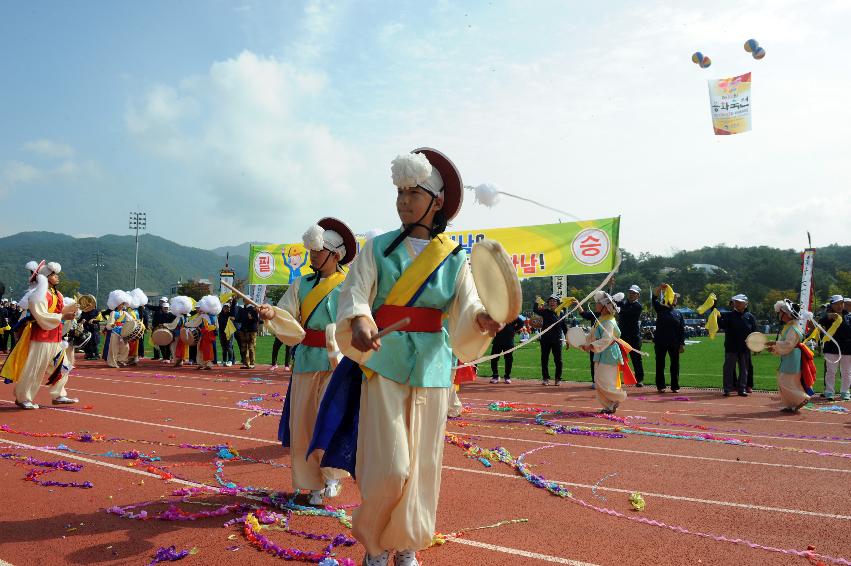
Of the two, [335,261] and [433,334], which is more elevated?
[335,261]

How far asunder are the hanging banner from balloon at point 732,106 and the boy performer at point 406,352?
17.3 metres

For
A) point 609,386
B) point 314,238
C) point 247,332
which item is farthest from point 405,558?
point 247,332

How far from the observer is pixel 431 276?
3383 mm

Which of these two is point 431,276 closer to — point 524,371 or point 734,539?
point 734,539

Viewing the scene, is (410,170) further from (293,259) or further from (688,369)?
(688,369)

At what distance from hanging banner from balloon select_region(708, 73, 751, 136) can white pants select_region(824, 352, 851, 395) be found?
794 centimetres

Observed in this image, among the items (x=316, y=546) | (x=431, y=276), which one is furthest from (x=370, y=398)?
(x=316, y=546)

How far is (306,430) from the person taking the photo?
4902mm

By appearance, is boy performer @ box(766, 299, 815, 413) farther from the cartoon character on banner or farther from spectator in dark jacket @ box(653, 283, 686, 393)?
the cartoon character on banner

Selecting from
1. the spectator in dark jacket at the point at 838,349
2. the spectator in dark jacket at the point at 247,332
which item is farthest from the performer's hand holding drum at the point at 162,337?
the spectator in dark jacket at the point at 838,349

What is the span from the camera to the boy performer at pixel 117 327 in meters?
17.5

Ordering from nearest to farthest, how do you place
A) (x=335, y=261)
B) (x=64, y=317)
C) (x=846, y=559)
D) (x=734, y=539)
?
(x=846, y=559) → (x=734, y=539) → (x=335, y=261) → (x=64, y=317)

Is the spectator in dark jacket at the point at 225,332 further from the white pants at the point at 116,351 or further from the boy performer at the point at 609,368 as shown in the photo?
the boy performer at the point at 609,368

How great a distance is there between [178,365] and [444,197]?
17.6 meters
